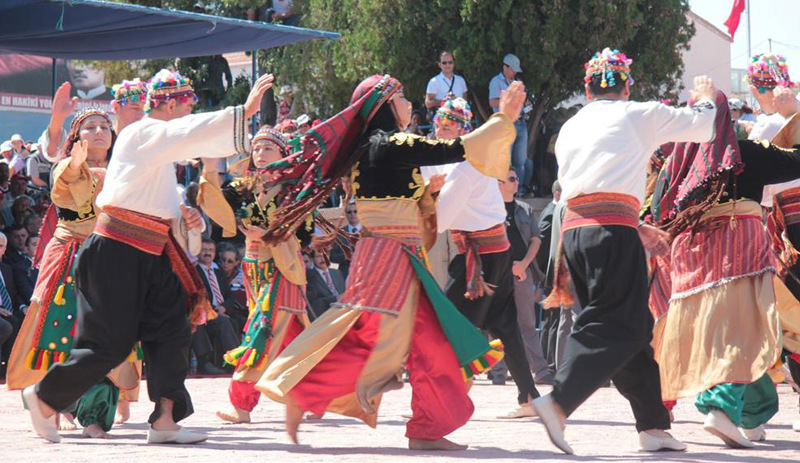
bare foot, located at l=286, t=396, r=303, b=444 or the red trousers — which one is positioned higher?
the red trousers

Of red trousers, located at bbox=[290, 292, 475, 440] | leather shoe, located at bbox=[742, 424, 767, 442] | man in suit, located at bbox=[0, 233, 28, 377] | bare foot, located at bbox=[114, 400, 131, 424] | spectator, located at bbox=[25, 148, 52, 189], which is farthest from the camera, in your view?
spectator, located at bbox=[25, 148, 52, 189]

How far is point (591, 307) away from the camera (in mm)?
6715

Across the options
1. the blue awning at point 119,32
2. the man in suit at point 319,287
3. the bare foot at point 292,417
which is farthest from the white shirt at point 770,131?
the blue awning at point 119,32

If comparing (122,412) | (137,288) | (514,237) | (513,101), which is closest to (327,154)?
A: (513,101)

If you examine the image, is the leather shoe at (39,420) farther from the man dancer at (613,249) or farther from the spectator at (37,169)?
the spectator at (37,169)

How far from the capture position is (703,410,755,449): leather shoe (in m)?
7.00

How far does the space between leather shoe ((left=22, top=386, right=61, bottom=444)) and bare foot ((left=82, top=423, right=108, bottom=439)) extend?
0.42m

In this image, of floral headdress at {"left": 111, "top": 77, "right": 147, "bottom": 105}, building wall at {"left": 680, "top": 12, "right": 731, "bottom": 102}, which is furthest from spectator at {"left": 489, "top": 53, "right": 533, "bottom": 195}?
building wall at {"left": 680, "top": 12, "right": 731, "bottom": 102}

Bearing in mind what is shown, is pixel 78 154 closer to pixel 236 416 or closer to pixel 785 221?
pixel 236 416

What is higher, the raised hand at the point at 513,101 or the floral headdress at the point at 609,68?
the floral headdress at the point at 609,68

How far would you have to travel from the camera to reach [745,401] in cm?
743

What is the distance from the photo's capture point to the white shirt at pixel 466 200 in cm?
811

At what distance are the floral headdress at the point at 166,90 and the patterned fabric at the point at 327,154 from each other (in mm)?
736

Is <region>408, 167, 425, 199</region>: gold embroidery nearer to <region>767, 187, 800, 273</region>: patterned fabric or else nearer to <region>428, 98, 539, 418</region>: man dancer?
<region>428, 98, 539, 418</region>: man dancer
